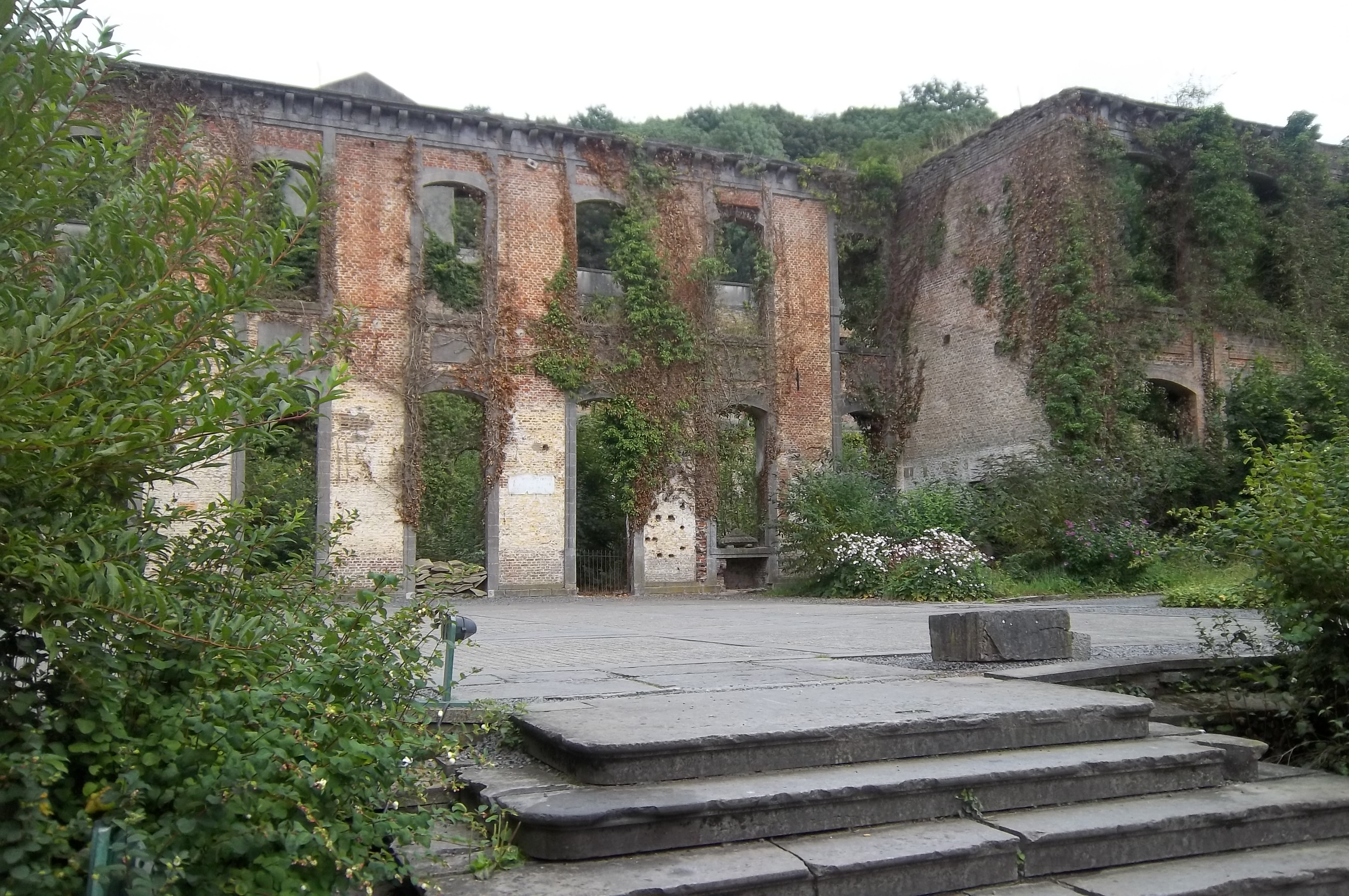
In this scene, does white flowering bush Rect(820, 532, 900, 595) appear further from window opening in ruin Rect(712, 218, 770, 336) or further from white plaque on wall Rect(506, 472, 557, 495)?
window opening in ruin Rect(712, 218, 770, 336)

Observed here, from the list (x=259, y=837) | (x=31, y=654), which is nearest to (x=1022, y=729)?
(x=259, y=837)

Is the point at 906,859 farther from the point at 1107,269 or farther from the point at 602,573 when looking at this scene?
the point at 1107,269

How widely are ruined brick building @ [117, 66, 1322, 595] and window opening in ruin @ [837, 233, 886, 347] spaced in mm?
290

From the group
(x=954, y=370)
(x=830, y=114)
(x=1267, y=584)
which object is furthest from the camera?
(x=830, y=114)

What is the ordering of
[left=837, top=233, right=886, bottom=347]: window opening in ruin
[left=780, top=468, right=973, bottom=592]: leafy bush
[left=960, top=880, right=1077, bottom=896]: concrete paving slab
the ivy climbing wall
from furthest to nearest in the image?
1. [left=837, top=233, right=886, bottom=347]: window opening in ruin
2. the ivy climbing wall
3. [left=780, top=468, right=973, bottom=592]: leafy bush
4. [left=960, top=880, right=1077, bottom=896]: concrete paving slab

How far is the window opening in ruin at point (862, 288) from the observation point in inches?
852

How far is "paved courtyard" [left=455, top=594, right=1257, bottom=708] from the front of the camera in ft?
16.3

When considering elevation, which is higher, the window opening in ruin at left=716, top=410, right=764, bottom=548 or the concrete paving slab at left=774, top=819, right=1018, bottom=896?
the window opening in ruin at left=716, top=410, right=764, bottom=548

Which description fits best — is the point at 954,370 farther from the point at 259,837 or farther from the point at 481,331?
the point at 259,837

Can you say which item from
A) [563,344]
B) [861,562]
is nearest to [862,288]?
[563,344]

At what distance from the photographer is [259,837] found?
2385mm

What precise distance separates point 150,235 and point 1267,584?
483 centimetres

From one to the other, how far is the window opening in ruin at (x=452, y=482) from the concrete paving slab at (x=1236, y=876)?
1470 centimetres

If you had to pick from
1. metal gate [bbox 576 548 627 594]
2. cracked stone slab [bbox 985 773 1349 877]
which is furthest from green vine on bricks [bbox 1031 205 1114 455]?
cracked stone slab [bbox 985 773 1349 877]
